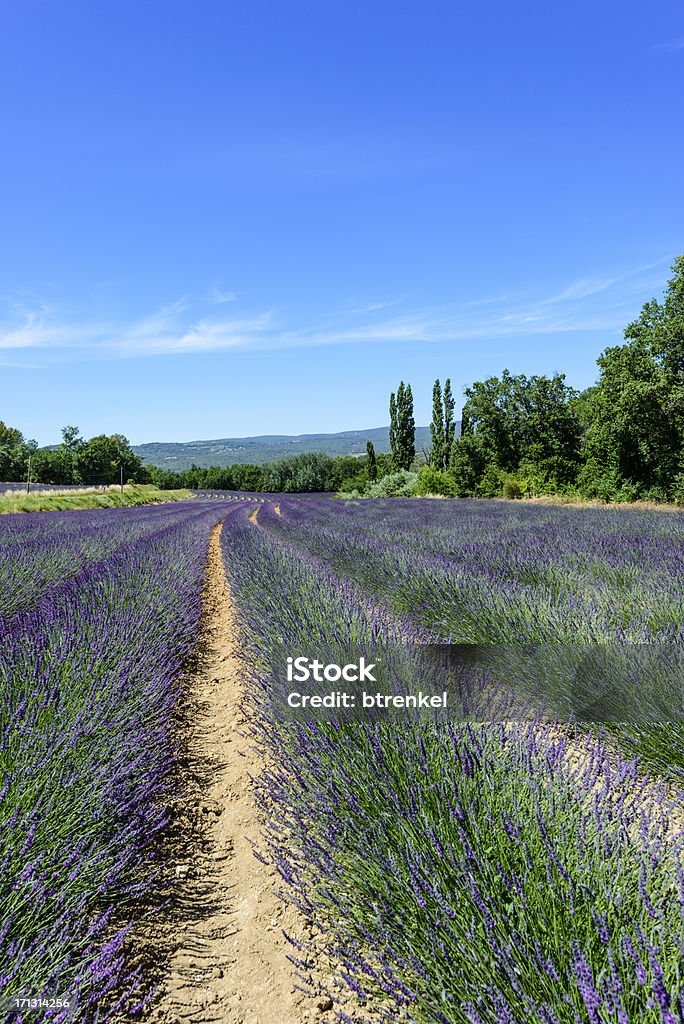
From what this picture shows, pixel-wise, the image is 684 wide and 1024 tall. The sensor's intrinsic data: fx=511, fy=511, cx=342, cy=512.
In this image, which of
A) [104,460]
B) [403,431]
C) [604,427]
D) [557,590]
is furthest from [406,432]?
[104,460]

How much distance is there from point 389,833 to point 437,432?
39.9m

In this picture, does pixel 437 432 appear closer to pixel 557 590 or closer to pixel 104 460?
pixel 557 590

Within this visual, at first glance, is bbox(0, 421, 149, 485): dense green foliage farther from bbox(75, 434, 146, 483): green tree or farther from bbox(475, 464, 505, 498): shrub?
bbox(475, 464, 505, 498): shrub

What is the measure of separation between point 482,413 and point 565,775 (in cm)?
3347

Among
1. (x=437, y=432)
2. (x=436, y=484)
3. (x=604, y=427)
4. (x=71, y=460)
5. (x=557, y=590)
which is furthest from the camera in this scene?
(x=71, y=460)

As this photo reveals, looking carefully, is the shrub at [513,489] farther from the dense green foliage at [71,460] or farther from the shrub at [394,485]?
the dense green foliage at [71,460]

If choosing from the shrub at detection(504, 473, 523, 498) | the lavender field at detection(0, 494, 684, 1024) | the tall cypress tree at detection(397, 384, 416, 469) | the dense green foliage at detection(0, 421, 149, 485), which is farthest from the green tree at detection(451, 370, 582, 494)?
the dense green foliage at detection(0, 421, 149, 485)

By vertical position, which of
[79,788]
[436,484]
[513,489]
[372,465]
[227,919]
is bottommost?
[227,919]

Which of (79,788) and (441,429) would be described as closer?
(79,788)

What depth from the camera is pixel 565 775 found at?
4.81 ft

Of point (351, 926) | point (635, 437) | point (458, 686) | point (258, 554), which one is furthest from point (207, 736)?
point (635, 437)

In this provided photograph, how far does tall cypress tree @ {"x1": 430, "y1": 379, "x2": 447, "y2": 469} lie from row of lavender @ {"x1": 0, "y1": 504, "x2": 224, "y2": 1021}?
3645 centimetres

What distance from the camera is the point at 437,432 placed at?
39.9 meters

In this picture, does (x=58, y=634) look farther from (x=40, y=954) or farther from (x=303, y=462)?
(x=303, y=462)
